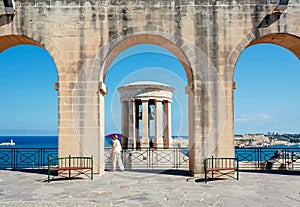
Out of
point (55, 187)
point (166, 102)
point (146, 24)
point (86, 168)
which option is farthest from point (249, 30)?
point (166, 102)

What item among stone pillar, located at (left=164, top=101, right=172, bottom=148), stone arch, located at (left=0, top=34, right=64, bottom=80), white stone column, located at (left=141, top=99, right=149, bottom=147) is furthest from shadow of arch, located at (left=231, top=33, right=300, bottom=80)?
stone pillar, located at (left=164, top=101, right=172, bottom=148)

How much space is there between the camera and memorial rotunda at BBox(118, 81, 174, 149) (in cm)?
1686

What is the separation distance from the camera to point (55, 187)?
7707 mm

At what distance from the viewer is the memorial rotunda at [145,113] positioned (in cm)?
1686

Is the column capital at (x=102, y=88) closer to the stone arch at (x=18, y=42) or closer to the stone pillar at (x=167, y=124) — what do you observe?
the stone arch at (x=18, y=42)

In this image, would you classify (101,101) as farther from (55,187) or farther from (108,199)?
(108,199)

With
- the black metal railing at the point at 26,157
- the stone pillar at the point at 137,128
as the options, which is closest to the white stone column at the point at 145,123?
the stone pillar at the point at 137,128

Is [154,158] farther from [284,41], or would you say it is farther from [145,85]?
[284,41]

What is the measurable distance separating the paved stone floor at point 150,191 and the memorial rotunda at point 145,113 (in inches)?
303

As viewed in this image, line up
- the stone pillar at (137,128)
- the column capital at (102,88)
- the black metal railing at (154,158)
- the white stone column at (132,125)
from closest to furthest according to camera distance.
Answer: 1. the column capital at (102,88)
2. the black metal railing at (154,158)
3. the white stone column at (132,125)
4. the stone pillar at (137,128)

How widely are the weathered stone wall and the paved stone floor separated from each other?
1.07m

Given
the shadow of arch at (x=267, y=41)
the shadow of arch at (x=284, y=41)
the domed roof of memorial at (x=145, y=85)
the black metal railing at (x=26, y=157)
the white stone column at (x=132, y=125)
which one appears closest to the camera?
the shadow of arch at (x=267, y=41)

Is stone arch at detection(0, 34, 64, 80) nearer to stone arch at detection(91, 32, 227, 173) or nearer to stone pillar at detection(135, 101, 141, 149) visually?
stone arch at detection(91, 32, 227, 173)

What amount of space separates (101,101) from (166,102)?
8.40 metres
